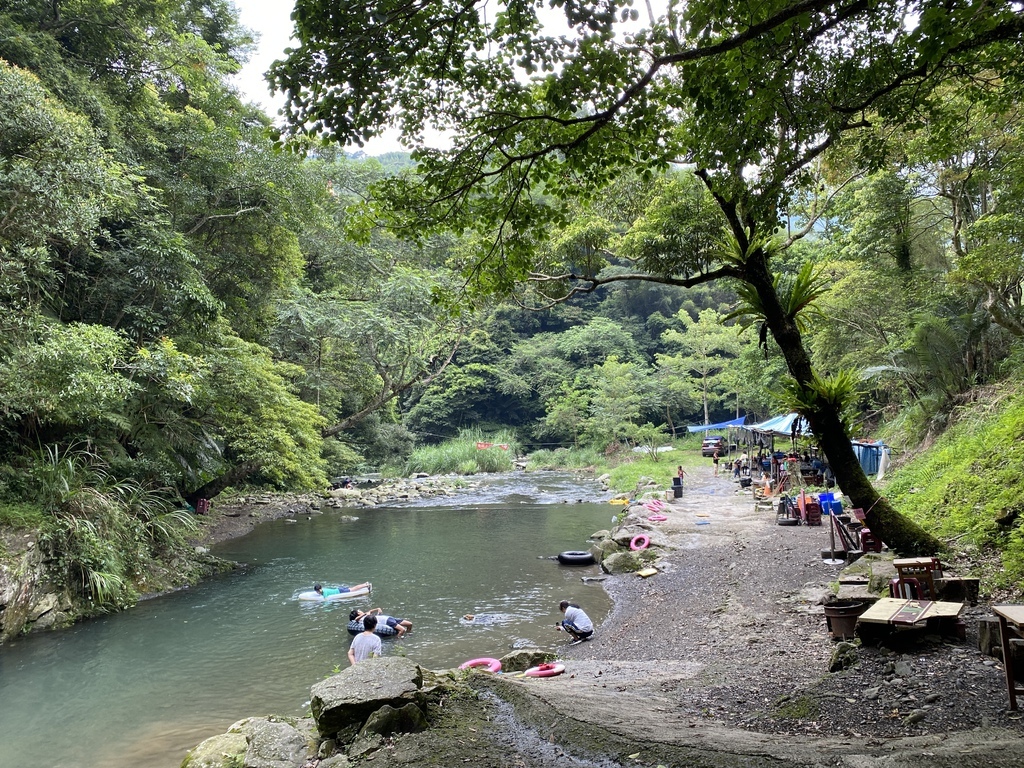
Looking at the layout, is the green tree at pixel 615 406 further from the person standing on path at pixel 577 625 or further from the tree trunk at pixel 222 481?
the person standing on path at pixel 577 625

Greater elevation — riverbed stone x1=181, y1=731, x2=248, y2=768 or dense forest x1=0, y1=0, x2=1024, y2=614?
dense forest x1=0, y1=0, x2=1024, y2=614

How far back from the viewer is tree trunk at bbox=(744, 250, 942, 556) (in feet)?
22.1

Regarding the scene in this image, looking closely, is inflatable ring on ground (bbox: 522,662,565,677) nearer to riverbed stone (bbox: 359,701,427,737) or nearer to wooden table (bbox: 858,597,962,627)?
riverbed stone (bbox: 359,701,427,737)

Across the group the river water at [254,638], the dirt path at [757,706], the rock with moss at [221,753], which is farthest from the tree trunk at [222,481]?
the dirt path at [757,706]

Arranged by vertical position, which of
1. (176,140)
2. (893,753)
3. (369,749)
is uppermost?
(176,140)

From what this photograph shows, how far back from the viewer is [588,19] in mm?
4176

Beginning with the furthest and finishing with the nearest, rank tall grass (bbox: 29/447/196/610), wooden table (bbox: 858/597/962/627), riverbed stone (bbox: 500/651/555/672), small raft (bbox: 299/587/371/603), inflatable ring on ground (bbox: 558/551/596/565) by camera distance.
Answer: inflatable ring on ground (bbox: 558/551/596/565) < small raft (bbox: 299/587/371/603) < tall grass (bbox: 29/447/196/610) < riverbed stone (bbox: 500/651/555/672) < wooden table (bbox: 858/597/962/627)

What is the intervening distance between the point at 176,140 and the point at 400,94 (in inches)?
557

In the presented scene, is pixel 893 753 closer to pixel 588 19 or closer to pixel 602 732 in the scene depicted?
pixel 602 732

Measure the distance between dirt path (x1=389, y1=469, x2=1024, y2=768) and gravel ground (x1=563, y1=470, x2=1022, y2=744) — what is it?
16 mm

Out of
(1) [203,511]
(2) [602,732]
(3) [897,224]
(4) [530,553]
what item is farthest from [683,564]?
(1) [203,511]

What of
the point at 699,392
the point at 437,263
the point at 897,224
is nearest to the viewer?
the point at 897,224

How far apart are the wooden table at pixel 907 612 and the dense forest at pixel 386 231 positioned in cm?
198

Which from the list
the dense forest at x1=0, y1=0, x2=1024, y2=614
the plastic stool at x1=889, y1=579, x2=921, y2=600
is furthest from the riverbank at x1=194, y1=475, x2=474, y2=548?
the plastic stool at x1=889, y1=579, x2=921, y2=600
